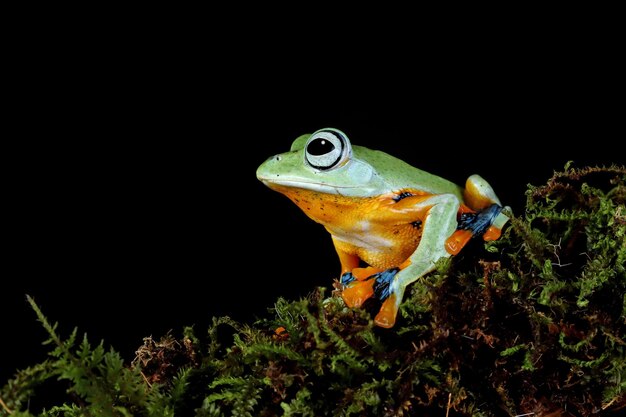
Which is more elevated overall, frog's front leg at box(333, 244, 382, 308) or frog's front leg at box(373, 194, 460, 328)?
frog's front leg at box(373, 194, 460, 328)

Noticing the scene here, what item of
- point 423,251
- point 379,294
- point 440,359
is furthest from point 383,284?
point 440,359

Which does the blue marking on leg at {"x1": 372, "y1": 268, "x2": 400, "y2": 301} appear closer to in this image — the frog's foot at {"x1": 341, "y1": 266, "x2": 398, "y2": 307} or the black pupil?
the frog's foot at {"x1": 341, "y1": 266, "x2": 398, "y2": 307}

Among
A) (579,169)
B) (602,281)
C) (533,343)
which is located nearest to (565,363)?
(533,343)

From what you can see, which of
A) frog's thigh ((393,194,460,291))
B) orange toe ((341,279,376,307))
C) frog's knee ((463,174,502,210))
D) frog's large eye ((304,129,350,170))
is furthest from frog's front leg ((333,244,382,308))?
frog's knee ((463,174,502,210))

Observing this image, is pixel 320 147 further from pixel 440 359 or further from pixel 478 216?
pixel 440 359

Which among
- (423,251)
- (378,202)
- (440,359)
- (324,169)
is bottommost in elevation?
(440,359)

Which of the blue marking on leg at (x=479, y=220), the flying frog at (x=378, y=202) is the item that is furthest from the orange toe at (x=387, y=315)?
the blue marking on leg at (x=479, y=220)

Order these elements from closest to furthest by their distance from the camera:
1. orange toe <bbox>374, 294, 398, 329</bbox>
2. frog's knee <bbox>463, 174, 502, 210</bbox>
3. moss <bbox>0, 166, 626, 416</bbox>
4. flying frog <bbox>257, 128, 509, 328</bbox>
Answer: moss <bbox>0, 166, 626, 416</bbox> < orange toe <bbox>374, 294, 398, 329</bbox> < flying frog <bbox>257, 128, 509, 328</bbox> < frog's knee <bbox>463, 174, 502, 210</bbox>
